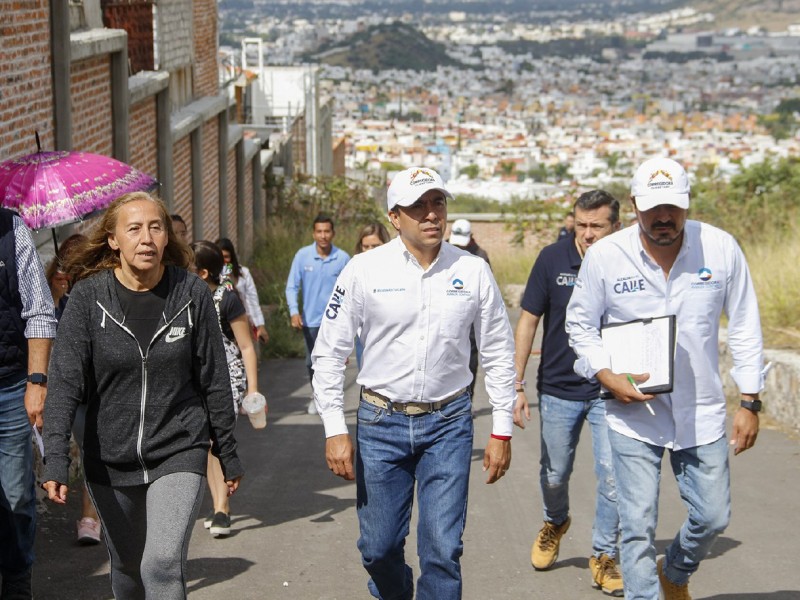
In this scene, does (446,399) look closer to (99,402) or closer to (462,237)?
(99,402)

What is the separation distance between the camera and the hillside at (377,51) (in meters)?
186

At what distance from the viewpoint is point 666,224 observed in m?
5.61

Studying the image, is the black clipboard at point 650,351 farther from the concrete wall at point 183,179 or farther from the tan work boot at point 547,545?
the concrete wall at point 183,179

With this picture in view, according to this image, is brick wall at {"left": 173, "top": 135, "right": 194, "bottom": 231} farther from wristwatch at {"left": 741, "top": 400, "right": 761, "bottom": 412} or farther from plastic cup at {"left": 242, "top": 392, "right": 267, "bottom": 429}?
wristwatch at {"left": 741, "top": 400, "right": 761, "bottom": 412}

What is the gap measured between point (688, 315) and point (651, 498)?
806mm

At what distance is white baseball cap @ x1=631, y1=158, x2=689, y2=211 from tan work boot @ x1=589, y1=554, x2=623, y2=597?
2110 mm

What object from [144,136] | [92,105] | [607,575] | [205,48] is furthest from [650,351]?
[205,48]

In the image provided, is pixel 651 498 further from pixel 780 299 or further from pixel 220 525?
pixel 780 299

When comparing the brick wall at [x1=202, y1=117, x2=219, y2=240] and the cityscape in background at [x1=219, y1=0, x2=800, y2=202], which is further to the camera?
the cityscape in background at [x1=219, y1=0, x2=800, y2=202]

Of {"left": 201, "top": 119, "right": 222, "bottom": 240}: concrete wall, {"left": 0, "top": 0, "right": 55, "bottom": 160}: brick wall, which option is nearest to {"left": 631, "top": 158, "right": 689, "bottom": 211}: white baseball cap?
{"left": 0, "top": 0, "right": 55, "bottom": 160}: brick wall

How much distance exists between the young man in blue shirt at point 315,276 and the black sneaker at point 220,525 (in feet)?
13.1

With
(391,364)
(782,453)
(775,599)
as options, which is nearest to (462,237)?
(782,453)

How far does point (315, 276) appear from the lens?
1186 centimetres

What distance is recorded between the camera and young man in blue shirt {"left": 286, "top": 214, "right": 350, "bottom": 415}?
11.8 metres
